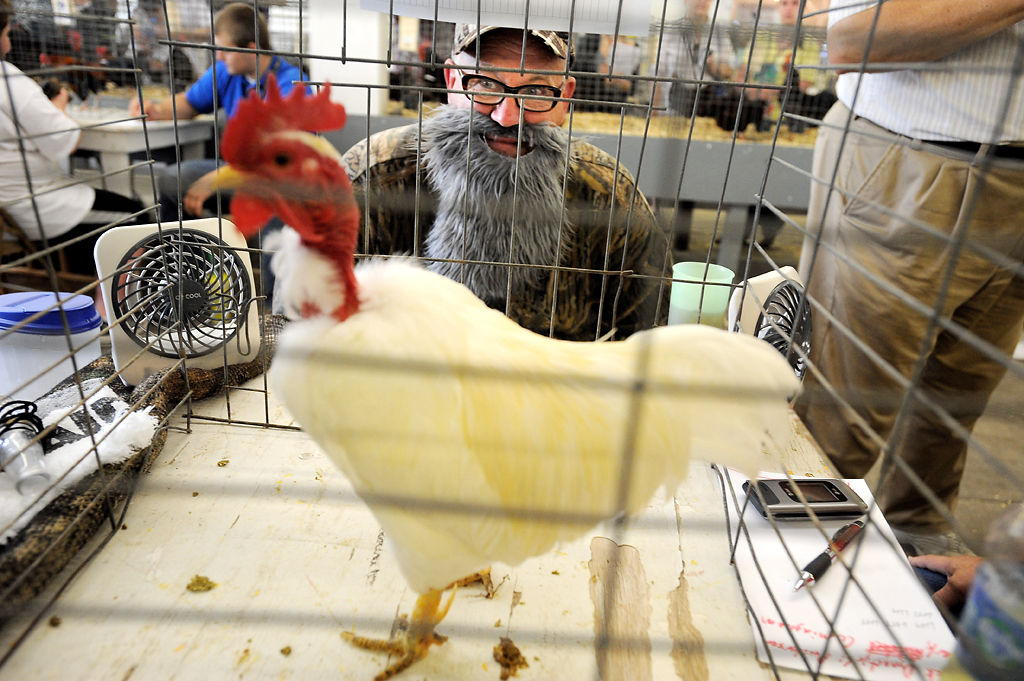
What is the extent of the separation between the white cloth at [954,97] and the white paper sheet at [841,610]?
0.72 metres

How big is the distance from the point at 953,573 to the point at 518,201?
3.09 ft

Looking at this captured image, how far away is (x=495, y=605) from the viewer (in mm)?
865

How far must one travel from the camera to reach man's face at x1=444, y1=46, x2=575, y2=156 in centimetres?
122

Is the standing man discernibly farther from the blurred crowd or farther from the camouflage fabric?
the camouflage fabric

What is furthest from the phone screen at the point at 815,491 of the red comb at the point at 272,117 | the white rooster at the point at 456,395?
the red comb at the point at 272,117

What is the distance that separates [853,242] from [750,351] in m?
0.72

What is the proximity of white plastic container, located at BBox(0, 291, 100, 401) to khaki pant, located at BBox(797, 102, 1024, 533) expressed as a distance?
1.31m

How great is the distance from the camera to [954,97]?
1.13 meters

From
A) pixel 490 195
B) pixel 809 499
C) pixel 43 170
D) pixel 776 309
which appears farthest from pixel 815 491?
pixel 43 170

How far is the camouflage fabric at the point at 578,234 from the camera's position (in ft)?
3.95

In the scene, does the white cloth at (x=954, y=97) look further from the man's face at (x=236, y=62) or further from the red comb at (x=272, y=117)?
the man's face at (x=236, y=62)

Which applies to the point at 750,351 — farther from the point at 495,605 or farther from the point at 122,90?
the point at 122,90

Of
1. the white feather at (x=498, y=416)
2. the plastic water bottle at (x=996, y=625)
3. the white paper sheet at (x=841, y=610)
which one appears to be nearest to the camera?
the plastic water bottle at (x=996, y=625)

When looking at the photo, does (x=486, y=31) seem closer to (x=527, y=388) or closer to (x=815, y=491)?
(x=527, y=388)
